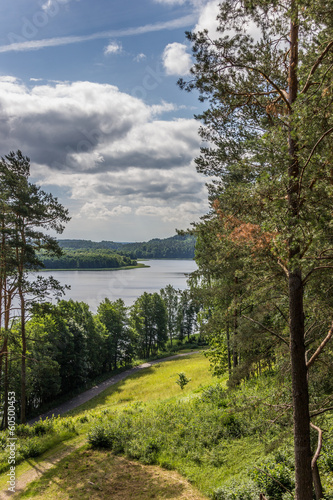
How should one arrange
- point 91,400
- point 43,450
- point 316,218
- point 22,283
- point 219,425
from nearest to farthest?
point 316,218
point 219,425
point 43,450
point 22,283
point 91,400

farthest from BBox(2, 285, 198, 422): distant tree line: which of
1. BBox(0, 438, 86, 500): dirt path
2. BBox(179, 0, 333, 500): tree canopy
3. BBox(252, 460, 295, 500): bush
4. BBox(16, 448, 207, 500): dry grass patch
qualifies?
BBox(179, 0, 333, 500): tree canopy

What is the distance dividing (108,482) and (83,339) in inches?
1048

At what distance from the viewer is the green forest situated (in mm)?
3828

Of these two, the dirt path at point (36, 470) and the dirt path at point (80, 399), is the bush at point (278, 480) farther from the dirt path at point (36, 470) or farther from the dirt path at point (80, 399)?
the dirt path at point (80, 399)

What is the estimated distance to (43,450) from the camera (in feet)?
35.7

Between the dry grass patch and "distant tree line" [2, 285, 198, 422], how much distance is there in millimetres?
5040

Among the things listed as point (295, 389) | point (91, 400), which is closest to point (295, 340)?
point (295, 389)

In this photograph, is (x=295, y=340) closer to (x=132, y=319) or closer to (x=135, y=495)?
(x=135, y=495)

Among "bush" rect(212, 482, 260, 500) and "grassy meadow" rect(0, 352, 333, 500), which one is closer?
"bush" rect(212, 482, 260, 500)

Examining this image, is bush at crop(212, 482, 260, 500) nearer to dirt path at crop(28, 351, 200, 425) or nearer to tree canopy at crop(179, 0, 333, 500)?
tree canopy at crop(179, 0, 333, 500)

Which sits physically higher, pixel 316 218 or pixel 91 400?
pixel 316 218

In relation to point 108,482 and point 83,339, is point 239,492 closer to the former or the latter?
point 108,482

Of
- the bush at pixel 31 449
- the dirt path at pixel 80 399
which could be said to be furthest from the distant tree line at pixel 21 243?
the dirt path at pixel 80 399

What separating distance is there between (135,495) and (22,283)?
29.1ft
